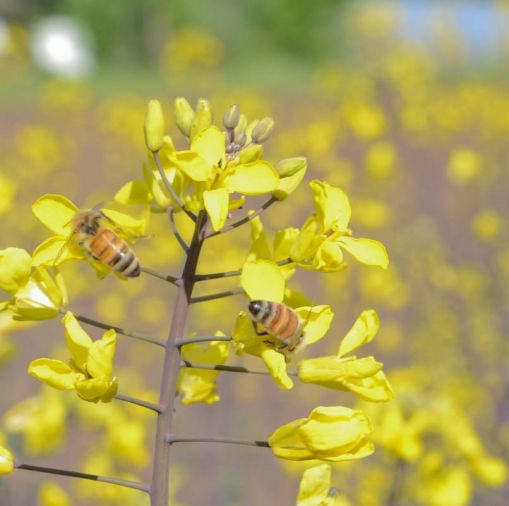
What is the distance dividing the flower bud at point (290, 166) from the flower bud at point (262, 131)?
6 centimetres

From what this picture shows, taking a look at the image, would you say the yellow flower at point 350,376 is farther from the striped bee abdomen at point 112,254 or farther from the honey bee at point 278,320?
the striped bee abdomen at point 112,254

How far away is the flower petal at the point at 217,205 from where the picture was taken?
1.25 meters

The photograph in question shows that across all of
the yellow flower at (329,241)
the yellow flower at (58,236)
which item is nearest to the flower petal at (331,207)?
the yellow flower at (329,241)

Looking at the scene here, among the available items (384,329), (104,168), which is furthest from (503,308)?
(104,168)

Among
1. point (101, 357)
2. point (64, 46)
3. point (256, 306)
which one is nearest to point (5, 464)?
point (101, 357)

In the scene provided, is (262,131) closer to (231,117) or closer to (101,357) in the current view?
(231,117)

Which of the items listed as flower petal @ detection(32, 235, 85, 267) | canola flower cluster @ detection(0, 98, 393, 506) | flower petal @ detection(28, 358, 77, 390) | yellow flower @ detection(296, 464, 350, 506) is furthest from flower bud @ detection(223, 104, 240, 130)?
yellow flower @ detection(296, 464, 350, 506)

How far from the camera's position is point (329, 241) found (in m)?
1.36

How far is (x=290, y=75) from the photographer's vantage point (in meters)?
23.0

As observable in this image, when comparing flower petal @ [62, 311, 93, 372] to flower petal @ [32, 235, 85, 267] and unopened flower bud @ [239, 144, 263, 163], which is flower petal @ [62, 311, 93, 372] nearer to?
flower petal @ [32, 235, 85, 267]

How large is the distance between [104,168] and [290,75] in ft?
45.0

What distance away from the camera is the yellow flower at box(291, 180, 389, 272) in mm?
1339

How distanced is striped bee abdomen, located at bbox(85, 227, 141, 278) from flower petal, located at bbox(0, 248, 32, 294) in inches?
4.0

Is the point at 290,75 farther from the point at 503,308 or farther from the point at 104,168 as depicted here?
the point at 503,308
